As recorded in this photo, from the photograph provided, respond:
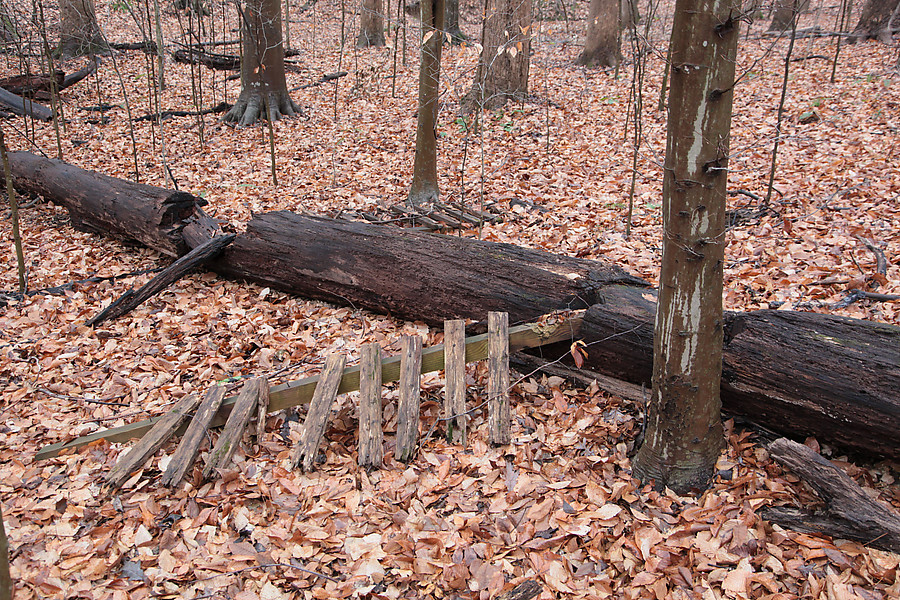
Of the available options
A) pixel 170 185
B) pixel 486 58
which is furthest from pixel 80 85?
pixel 486 58

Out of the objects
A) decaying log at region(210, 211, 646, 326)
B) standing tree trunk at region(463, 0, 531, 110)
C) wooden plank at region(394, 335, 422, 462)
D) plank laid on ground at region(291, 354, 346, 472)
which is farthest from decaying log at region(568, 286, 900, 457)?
standing tree trunk at region(463, 0, 531, 110)

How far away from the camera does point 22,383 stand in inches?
169

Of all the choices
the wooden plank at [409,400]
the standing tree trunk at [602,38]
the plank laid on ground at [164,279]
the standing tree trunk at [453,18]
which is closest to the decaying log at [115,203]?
the plank laid on ground at [164,279]

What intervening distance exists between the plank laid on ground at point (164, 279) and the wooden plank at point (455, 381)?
2.84m

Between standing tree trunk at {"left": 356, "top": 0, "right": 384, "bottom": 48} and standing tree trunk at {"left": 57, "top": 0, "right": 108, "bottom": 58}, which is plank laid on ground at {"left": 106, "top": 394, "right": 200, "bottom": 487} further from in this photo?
standing tree trunk at {"left": 356, "top": 0, "right": 384, "bottom": 48}

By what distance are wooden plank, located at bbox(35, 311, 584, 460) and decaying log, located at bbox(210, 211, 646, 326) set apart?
0.20m

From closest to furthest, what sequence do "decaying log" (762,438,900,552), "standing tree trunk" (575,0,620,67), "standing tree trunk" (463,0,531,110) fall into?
"decaying log" (762,438,900,552) → "standing tree trunk" (463,0,531,110) → "standing tree trunk" (575,0,620,67)

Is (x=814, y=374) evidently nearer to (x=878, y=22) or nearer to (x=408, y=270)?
(x=408, y=270)

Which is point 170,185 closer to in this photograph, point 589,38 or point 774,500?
point 774,500

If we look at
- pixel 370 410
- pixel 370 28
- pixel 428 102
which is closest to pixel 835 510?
pixel 370 410

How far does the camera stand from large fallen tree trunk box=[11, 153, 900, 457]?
9.84ft

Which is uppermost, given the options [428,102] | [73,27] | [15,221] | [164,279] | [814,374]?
[73,27]

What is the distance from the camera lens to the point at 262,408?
12.2 ft

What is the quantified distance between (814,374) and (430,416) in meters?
2.28
